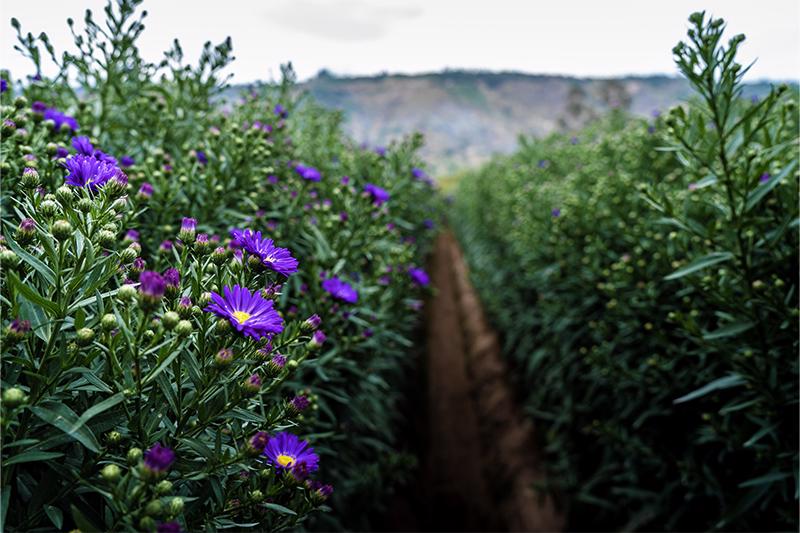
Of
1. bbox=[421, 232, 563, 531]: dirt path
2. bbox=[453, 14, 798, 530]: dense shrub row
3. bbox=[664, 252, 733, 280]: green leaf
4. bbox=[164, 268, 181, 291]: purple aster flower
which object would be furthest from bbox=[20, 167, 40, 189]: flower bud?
bbox=[421, 232, 563, 531]: dirt path

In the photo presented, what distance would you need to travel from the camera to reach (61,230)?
0.81 m

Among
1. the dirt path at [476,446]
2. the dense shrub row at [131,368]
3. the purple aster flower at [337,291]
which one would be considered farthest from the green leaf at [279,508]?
the dirt path at [476,446]

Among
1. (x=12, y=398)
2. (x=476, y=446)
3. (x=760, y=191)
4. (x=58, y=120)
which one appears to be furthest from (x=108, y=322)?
(x=476, y=446)

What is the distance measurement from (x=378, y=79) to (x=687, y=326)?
14097 centimetres

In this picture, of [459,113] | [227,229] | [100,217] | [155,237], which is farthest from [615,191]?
[459,113]

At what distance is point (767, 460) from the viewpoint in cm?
171

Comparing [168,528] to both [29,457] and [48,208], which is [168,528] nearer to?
[29,457]

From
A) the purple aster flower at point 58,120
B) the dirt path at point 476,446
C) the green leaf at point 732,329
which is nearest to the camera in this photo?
the green leaf at point 732,329

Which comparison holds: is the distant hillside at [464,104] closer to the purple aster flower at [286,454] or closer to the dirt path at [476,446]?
the dirt path at [476,446]

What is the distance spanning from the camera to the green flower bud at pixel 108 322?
2.62 feet

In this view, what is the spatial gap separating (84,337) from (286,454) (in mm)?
418

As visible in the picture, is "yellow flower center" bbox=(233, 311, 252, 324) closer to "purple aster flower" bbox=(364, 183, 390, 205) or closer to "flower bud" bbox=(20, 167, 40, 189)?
"flower bud" bbox=(20, 167, 40, 189)

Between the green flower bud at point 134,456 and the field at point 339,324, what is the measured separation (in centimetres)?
→ 2

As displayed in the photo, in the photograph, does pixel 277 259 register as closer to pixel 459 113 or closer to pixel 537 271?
pixel 537 271
